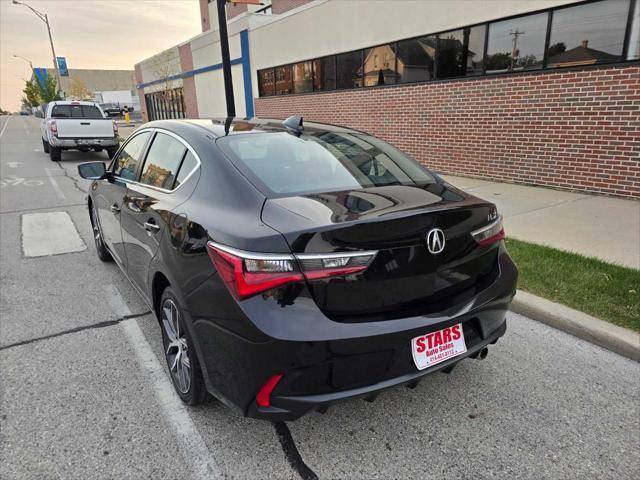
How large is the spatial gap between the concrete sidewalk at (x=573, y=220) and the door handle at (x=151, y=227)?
4279 millimetres

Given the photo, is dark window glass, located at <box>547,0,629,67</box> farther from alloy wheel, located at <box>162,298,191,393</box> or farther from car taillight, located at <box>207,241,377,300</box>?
alloy wheel, located at <box>162,298,191,393</box>

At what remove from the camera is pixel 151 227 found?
278cm

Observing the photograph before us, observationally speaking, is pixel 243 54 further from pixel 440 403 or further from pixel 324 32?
pixel 440 403

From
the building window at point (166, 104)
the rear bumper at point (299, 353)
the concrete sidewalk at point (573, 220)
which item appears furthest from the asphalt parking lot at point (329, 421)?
the building window at point (166, 104)

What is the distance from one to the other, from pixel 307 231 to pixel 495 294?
3.88 feet

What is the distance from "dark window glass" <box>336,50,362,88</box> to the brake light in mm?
11281

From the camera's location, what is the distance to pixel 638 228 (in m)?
5.39

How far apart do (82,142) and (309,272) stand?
1524cm

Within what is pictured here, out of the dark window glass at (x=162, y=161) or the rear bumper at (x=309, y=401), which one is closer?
the rear bumper at (x=309, y=401)

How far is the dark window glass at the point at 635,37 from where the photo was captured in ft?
20.6

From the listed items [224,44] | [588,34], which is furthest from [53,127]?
[588,34]

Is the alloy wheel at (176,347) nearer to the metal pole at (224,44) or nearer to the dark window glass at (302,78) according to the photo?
the metal pole at (224,44)

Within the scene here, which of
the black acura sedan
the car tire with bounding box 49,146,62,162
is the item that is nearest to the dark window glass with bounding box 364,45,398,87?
the black acura sedan

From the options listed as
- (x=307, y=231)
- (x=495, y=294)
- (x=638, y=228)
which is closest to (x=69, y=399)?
(x=307, y=231)
